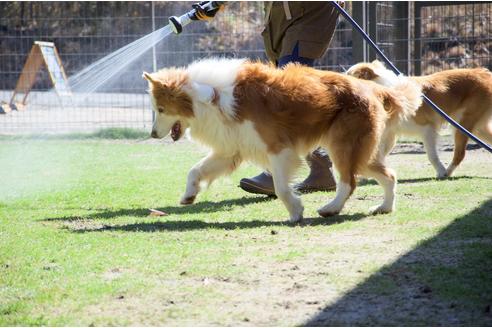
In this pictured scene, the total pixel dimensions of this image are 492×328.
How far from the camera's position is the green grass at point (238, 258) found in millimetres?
3760

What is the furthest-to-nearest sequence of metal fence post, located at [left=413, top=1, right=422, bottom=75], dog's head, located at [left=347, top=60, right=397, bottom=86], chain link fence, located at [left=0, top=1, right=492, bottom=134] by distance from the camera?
metal fence post, located at [left=413, top=1, right=422, bottom=75]
chain link fence, located at [left=0, top=1, right=492, bottom=134]
dog's head, located at [left=347, top=60, right=397, bottom=86]

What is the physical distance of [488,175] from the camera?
27.1 feet

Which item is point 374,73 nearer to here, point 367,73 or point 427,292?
point 367,73

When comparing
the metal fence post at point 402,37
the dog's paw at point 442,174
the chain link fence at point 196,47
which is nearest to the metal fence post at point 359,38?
the chain link fence at point 196,47

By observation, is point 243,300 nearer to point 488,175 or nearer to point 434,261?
point 434,261

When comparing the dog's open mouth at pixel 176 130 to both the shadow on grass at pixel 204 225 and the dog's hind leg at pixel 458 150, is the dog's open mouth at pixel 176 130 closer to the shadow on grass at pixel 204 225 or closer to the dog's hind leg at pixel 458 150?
the shadow on grass at pixel 204 225

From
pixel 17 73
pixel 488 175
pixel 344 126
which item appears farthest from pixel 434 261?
pixel 17 73

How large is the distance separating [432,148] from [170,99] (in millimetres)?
3586

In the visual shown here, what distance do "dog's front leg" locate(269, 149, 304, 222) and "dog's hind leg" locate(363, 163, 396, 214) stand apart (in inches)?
24.9

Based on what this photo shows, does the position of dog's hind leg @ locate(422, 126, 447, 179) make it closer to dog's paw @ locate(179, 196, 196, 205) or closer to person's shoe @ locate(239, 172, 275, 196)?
person's shoe @ locate(239, 172, 275, 196)

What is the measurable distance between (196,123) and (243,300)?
2.73 metres

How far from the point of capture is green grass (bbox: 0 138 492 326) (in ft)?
12.3

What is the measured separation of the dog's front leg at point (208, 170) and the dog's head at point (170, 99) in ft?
1.24

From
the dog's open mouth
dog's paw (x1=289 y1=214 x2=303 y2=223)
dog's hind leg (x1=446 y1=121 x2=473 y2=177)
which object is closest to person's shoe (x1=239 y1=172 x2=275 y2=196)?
the dog's open mouth
